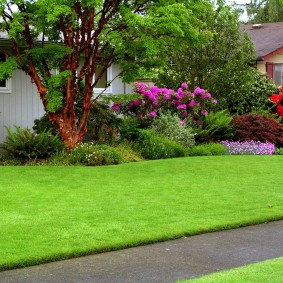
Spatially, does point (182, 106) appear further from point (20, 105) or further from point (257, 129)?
point (20, 105)

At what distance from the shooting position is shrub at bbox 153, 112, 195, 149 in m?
18.3

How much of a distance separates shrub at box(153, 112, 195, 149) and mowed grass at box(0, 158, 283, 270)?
2.88m

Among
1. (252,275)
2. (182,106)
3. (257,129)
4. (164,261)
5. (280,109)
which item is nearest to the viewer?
(252,275)

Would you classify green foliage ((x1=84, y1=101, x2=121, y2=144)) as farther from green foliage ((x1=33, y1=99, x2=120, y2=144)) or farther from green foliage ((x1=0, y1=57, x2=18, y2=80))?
green foliage ((x1=0, y1=57, x2=18, y2=80))

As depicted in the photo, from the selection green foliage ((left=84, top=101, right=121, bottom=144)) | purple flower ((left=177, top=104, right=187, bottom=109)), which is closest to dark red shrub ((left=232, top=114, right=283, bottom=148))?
purple flower ((left=177, top=104, right=187, bottom=109))

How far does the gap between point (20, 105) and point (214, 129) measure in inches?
242

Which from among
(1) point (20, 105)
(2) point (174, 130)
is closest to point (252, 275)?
(2) point (174, 130)

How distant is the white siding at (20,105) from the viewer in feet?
60.1

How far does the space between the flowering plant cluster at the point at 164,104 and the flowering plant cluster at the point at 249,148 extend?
149cm

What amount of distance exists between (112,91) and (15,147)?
6305 mm

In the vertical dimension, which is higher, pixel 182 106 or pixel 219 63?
pixel 219 63

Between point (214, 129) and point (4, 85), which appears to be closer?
point (4, 85)

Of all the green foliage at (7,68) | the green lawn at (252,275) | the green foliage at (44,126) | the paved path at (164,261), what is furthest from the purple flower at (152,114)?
the green lawn at (252,275)

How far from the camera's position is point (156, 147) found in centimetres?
1700
